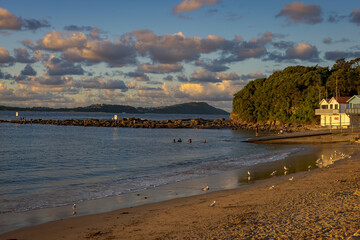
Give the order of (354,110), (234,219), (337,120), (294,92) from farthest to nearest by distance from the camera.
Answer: (294,92) < (337,120) < (354,110) < (234,219)

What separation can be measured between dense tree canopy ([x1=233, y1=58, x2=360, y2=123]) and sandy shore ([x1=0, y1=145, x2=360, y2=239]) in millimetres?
71483

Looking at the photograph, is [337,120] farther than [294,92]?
No

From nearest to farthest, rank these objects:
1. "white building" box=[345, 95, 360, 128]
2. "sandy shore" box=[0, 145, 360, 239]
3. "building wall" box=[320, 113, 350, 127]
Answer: "sandy shore" box=[0, 145, 360, 239], "white building" box=[345, 95, 360, 128], "building wall" box=[320, 113, 350, 127]

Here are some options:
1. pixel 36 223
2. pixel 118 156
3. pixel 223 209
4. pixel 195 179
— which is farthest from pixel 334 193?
pixel 118 156

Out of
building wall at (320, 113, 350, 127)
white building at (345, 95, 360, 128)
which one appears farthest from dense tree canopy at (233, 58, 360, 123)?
white building at (345, 95, 360, 128)

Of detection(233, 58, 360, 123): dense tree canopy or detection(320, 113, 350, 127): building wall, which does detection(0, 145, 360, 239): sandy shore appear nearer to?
detection(320, 113, 350, 127): building wall

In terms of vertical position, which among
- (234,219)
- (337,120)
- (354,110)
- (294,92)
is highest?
(294,92)

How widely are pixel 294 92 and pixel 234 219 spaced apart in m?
87.3

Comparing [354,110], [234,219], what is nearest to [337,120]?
[354,110]

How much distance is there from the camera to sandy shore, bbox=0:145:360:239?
10031 millimetres

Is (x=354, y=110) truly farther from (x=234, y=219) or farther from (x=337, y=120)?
(x=234, y=219)

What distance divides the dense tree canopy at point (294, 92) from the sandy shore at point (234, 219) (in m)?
71.5

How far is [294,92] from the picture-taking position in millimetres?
92688

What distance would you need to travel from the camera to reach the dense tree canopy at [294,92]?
280ft
